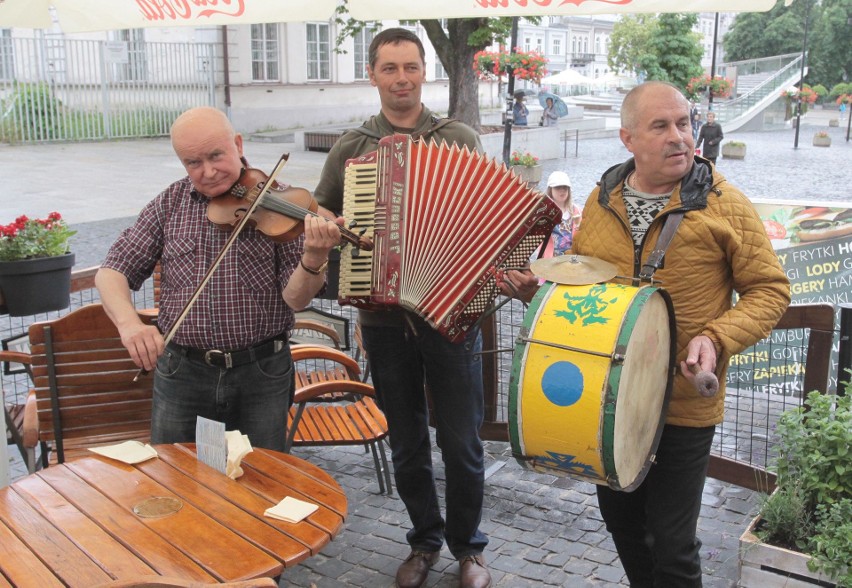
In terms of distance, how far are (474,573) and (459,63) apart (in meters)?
15.9

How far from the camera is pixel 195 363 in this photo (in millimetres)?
3037

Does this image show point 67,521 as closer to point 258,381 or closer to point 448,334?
point 258,381

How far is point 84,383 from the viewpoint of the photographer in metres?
3.84

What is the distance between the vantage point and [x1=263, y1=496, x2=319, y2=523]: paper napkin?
8.29ft

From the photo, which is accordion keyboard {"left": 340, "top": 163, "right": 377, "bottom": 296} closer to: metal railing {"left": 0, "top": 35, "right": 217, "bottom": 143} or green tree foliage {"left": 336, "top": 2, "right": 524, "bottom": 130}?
green tree foliage {"left": 336, "top": 2, "right": 524, "bottom": 130}

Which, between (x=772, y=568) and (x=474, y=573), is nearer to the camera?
(x=772, y=568)

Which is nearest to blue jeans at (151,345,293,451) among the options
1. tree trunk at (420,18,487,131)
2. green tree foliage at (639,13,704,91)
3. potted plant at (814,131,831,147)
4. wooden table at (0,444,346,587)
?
wooden table at (0,444,346,587)

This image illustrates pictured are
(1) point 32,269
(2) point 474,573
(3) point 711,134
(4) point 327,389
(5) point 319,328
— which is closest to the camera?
(2) point 474,573

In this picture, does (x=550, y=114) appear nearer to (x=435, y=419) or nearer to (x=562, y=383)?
(x=435, y=419)

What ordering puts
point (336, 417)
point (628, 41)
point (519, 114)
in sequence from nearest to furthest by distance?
point (336, 417) → point (519, 114) → point (628, 41)

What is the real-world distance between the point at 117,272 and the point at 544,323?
61.0 inches

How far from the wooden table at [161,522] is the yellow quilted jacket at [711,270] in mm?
1198

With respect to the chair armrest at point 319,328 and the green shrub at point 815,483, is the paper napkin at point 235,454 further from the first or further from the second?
the chair armrest at point 319,328

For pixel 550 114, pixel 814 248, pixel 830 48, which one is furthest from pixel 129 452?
pixel 830 48
